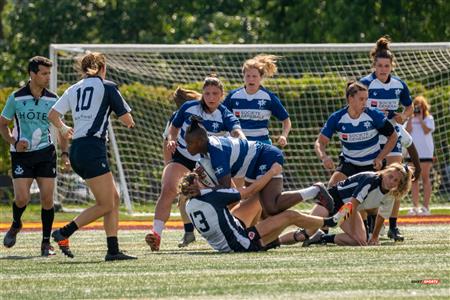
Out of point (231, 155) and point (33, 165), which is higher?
point (231, 155)

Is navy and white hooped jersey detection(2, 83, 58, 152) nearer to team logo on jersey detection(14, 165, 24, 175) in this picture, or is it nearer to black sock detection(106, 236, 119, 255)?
team logo on jersey detection(14, 165, 24, 175)

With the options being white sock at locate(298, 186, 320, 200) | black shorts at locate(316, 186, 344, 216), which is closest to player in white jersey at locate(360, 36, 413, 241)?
black shorts at locate(316, 186, 344, 216)

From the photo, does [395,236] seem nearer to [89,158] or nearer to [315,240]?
[315,240]

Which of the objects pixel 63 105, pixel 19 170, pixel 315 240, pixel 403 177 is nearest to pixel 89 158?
pixel 63 105

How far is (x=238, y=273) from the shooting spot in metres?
9.63

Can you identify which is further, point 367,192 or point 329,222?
point 367,192

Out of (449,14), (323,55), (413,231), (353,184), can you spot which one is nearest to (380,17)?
(449,14)

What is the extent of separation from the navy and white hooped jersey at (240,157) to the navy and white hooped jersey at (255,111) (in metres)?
1.45

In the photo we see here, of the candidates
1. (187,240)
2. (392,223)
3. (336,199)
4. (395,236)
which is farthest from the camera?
(392,223)

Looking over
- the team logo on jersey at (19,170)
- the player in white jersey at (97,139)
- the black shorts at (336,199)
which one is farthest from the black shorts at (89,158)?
the black shorts at (336,199)

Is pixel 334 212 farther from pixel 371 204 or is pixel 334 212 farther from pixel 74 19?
pixel 74 19

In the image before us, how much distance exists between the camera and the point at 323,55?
74.1 ft

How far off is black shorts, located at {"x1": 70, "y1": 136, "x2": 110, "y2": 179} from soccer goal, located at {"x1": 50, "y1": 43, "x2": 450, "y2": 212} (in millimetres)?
10202

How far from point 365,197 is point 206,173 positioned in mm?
1715
